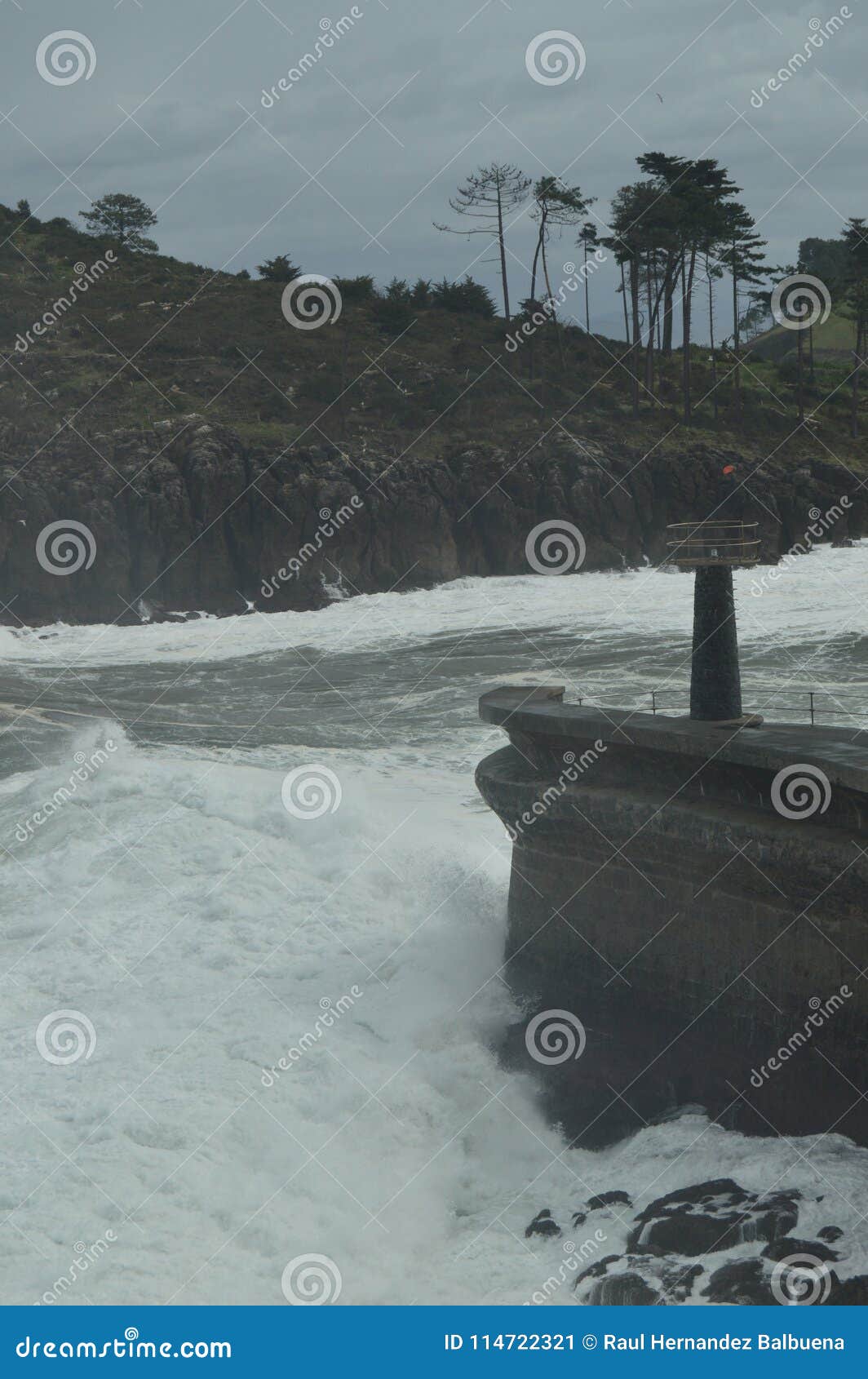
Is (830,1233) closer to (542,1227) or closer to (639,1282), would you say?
(639,1282)

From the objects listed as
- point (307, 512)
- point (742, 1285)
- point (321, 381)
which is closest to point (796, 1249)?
point (742, 1285)

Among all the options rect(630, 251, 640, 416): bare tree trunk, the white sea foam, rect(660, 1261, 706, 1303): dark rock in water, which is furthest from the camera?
rect(630, 251, 640, 416): bare tree trunk

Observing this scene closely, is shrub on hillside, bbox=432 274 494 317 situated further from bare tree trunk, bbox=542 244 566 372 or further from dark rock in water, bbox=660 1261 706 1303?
dark rock in water, bbox=660 1261 706 1303

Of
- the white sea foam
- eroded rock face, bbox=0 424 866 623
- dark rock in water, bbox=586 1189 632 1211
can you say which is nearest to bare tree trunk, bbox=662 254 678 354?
eroded rock face, bbox=0 424 866 623

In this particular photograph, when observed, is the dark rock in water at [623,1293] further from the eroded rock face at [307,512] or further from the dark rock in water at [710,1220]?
the eroded rock face at [307,512]

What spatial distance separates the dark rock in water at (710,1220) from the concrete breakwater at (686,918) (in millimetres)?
1084

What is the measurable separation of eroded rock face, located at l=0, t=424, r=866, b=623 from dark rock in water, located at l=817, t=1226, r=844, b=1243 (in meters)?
39.1

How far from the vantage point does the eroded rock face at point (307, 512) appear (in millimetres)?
48031

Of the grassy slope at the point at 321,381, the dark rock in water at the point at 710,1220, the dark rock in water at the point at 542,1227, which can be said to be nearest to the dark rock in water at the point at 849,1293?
the dark rock in water at the point at 710,1220

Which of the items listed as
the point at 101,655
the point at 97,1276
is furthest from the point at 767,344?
the point at 97,1276

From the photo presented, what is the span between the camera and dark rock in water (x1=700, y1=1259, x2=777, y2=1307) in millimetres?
9961

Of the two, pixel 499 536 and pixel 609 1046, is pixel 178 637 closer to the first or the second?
pixel 499 536

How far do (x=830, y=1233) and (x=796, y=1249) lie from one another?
0.33 metres

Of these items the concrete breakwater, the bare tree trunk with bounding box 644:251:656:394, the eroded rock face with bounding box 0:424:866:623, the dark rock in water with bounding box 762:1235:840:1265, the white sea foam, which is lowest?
the white sea foam
